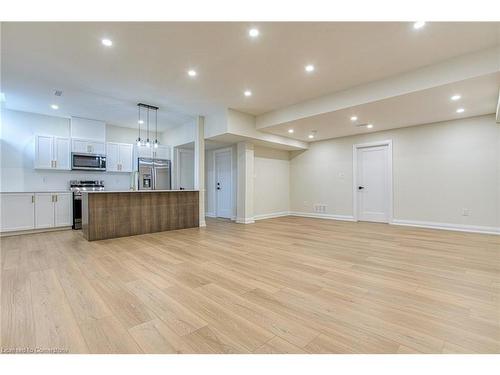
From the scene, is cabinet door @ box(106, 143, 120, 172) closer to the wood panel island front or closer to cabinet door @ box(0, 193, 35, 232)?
cabinet door @ box(0, 193, 35, 232)

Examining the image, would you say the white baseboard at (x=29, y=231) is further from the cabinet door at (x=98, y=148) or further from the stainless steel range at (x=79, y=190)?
the cabinet door at (x=98, y=148)

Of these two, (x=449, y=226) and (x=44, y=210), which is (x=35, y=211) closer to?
(x=44, y=210)

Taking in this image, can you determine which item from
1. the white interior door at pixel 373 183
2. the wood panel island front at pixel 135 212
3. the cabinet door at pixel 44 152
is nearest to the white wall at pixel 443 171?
the white interior door at pixel 373 183

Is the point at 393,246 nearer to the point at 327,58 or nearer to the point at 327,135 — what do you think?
the point at 327,58

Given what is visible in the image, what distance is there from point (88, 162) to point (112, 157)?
616 mm

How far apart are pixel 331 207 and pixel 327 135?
2.23 meters

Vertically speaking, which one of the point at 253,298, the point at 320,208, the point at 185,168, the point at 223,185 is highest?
the point at 185,168

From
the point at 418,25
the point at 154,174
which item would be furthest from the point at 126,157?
the point at 418,25

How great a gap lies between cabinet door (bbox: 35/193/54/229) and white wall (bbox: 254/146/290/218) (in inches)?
202

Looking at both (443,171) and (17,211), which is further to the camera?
(443,171)

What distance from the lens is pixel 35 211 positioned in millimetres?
5066

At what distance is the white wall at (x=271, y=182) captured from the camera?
728 cm

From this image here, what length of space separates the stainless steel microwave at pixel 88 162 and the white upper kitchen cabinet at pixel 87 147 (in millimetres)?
98
